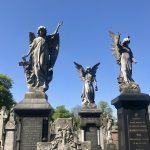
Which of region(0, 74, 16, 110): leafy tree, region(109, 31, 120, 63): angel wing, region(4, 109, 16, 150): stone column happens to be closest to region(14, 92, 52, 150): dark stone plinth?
region(109, 31, 120, 63): angel wing

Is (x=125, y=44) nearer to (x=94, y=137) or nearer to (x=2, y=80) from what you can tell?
(x=94, y=137)

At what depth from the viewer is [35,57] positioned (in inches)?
530

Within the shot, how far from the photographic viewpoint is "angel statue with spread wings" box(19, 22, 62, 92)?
13.1 metres

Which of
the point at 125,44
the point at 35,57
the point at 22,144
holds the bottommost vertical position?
the point at 22,144

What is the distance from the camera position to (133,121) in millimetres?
12055

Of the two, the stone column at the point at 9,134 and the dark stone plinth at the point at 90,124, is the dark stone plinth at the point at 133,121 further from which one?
the stone column at the point at 9,134

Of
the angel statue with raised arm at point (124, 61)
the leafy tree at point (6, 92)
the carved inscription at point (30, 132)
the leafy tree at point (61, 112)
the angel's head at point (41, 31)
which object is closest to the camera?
the carved inscription at point (30, 132)

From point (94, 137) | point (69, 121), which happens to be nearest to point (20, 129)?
point (69, 121)

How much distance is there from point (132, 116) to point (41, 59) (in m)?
4.96

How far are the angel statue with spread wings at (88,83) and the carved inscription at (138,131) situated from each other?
9.55m

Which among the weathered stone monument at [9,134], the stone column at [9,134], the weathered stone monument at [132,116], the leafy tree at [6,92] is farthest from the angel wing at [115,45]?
the leafy tree at [6,92]

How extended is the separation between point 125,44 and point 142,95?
3.29 meters

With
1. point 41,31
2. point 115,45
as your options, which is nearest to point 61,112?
point 115,45

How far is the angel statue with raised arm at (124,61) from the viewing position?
511 inches
